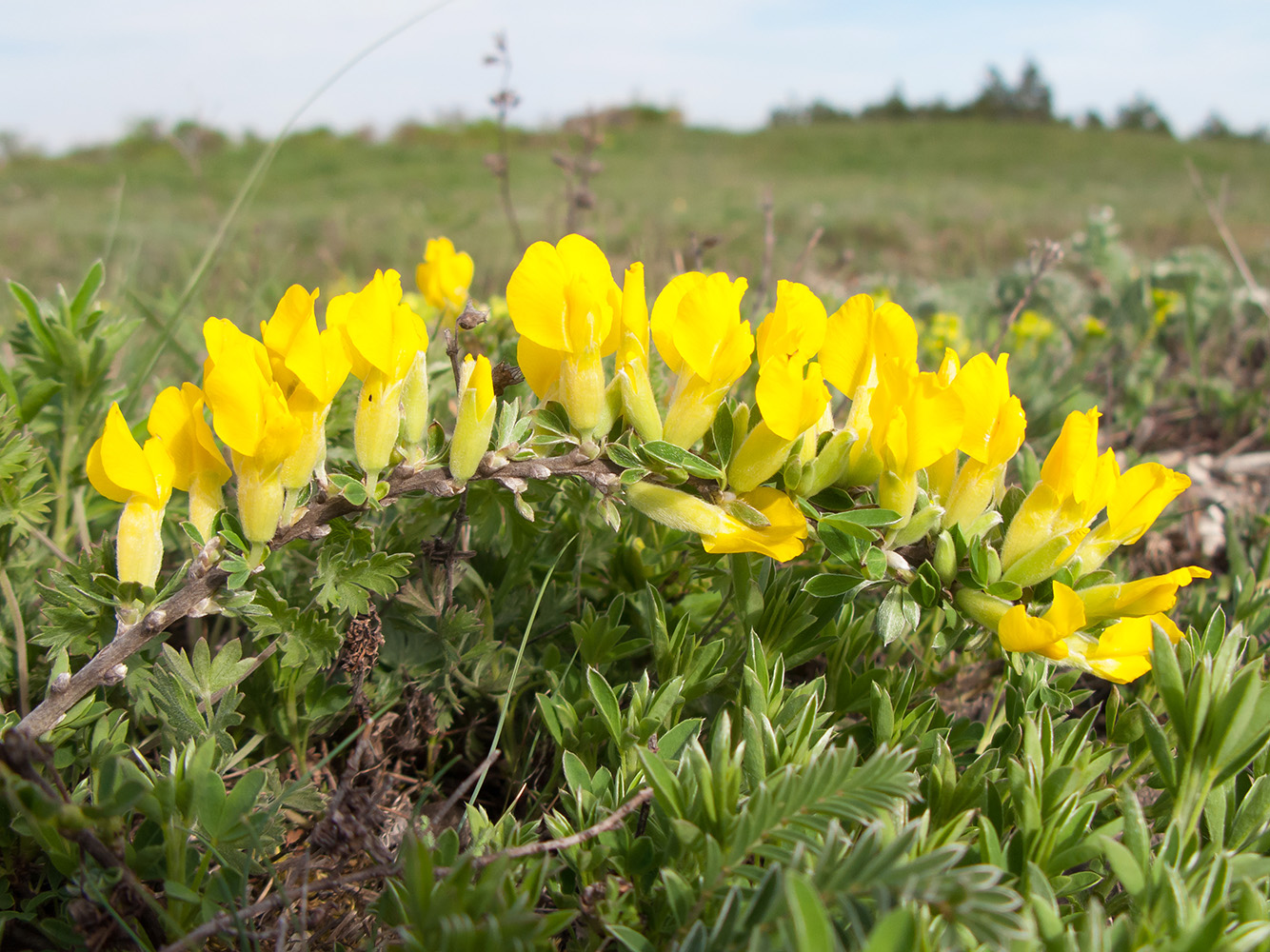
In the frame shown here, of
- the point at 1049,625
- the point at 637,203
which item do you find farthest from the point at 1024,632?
the point at 637,203

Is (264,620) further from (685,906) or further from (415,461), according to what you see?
(685,906)

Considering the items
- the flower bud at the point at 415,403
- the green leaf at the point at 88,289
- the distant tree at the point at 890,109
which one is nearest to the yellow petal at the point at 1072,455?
the flower bud at the point at 415,403

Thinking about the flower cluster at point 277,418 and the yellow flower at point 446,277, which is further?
the yellow flower at point 446,277

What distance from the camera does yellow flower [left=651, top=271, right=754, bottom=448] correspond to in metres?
1.01

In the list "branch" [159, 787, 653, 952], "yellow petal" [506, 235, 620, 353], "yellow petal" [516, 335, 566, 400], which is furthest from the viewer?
"yellow petal" [516, 335, 566, 400]

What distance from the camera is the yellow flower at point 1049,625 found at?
0.93 m

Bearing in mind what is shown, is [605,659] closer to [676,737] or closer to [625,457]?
[676,737]

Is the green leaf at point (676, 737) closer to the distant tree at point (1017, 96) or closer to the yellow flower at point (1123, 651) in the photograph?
the yellow flower at point (1123, 651)

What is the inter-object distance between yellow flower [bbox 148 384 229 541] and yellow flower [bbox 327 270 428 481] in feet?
0.66

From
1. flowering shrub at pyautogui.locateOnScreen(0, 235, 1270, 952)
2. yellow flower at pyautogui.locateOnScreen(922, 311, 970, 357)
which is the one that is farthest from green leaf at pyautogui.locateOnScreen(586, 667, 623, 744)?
yellow flower at pyautogui.locateOnScreen(922, 311, 970, 357)

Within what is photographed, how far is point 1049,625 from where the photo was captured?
931 mm

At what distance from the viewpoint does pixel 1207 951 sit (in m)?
0.72

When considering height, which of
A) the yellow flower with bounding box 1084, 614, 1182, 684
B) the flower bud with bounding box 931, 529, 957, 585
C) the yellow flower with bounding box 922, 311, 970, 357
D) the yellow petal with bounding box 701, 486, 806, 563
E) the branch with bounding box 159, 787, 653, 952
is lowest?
the branch with bounding box 159, 787, 653, 952

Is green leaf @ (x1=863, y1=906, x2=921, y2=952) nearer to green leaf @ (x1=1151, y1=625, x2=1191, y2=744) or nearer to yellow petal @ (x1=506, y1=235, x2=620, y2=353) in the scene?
green leaf @ (x1=1151, y1=625, x2=1191, y2=744)
